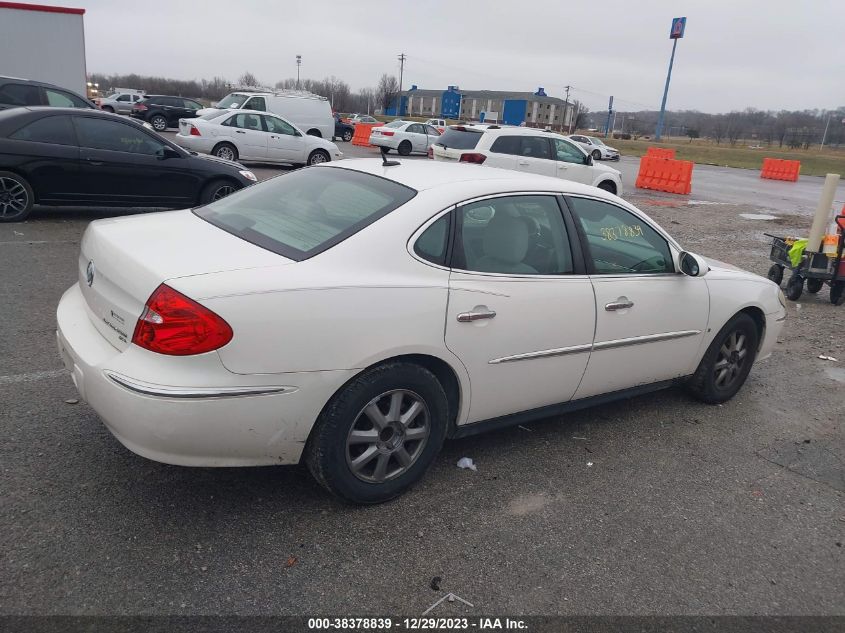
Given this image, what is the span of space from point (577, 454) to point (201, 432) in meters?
2.21

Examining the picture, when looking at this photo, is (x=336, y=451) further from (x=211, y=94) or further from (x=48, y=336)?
(x=211, y=94)

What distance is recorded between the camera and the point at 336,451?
2959 mm

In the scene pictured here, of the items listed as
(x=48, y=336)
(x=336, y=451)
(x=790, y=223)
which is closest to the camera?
(x=336, y=451)

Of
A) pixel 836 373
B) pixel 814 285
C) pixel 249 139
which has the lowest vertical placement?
pixel 836 373

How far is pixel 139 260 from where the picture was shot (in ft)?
9.65

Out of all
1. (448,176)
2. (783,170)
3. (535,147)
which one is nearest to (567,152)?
(535,147)

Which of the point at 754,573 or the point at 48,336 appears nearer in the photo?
the point at 754,573

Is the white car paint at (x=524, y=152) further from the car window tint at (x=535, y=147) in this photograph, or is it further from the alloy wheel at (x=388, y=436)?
the alloy wheel at (x=388, y=436)

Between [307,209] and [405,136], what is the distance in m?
25.3

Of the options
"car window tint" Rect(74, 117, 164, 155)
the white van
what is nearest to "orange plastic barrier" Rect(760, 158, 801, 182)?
the white van

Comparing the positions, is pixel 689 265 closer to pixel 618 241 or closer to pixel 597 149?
pixel 618 241

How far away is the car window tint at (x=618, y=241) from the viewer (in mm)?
3930

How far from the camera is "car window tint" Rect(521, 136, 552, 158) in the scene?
47.1 feet

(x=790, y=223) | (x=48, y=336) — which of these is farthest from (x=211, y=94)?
(x=48, y=336)
